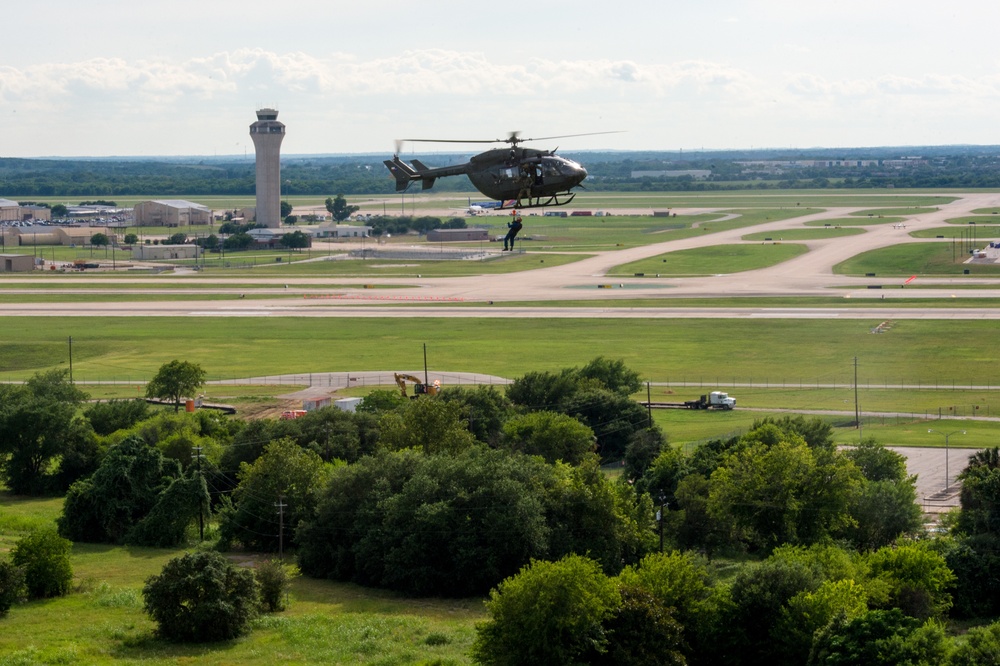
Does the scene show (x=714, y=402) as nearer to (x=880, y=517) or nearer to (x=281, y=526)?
(x=880, y=517)

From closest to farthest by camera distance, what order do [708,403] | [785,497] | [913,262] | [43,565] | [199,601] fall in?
[199,601] < [43,565] < [785,497] < [708,403] < [913,262]

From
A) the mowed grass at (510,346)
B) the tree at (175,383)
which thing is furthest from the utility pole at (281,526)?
the mowed grass at (510,346)

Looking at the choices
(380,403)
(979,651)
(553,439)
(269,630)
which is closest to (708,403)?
(553,439)

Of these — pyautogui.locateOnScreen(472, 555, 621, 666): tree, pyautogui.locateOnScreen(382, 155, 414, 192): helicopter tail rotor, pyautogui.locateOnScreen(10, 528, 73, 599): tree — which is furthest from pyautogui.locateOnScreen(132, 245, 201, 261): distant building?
pyautogui.locateOnScreen(472, 555, 621, 666): tree

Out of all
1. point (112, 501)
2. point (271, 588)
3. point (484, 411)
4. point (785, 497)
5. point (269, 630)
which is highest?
point (484, 411)

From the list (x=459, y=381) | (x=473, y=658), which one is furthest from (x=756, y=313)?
(x=473, y=658)

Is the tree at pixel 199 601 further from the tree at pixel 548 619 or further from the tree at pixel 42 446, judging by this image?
the tree at pixel 42 446
